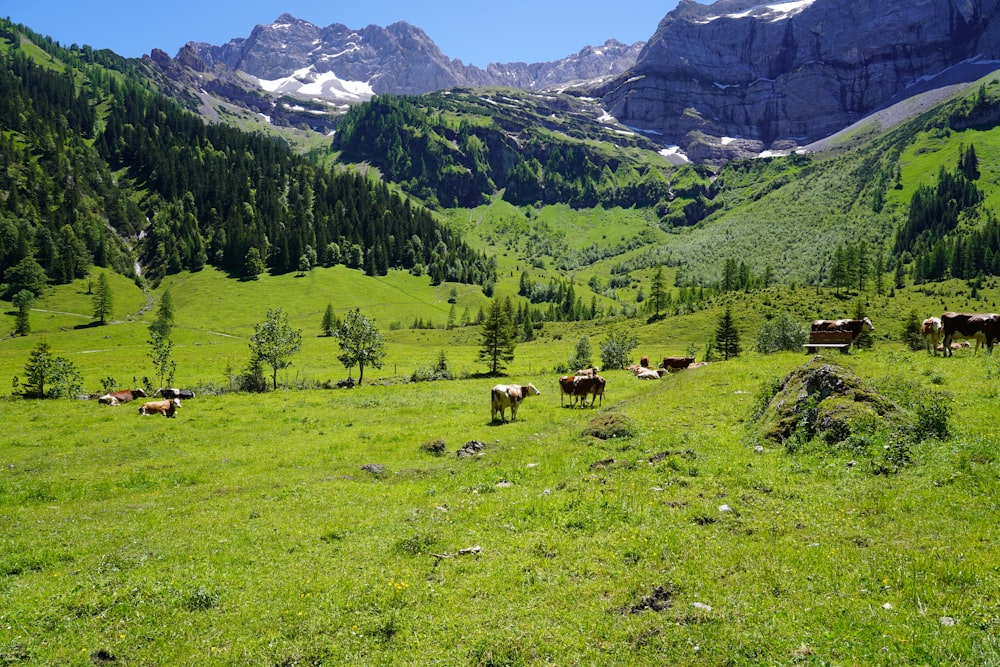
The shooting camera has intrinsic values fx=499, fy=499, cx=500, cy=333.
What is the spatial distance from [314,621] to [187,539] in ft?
27.4

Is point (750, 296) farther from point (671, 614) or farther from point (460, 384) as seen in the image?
point (671, 614)

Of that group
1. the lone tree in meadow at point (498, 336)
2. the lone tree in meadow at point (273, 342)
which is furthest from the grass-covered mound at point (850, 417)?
the lone tree in meadow at point (498, 336)

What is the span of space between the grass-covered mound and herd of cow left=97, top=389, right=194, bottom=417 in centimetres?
4736

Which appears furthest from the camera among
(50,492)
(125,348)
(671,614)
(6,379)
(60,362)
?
(125,348)

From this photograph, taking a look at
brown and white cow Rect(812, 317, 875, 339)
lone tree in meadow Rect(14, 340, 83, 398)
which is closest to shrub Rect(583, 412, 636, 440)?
brown and white cow Rect(812, 317, 875, 339)

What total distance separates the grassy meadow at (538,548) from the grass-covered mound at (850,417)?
0.37 meters

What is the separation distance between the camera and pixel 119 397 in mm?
52531

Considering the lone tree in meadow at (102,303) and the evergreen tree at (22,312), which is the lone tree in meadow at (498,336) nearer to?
the evergreen tree at (22,312)

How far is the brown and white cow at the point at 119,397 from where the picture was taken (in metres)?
50.6

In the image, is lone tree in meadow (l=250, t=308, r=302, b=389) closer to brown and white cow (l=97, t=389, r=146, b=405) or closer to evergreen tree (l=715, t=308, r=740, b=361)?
brown and white cow (l=97, t=389, r=146, b=405)

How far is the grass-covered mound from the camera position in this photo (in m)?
15.6

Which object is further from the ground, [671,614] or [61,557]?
[671,614]

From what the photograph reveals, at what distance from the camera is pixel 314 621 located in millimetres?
11047

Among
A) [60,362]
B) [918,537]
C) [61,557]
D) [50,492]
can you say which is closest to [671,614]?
[918,537]
